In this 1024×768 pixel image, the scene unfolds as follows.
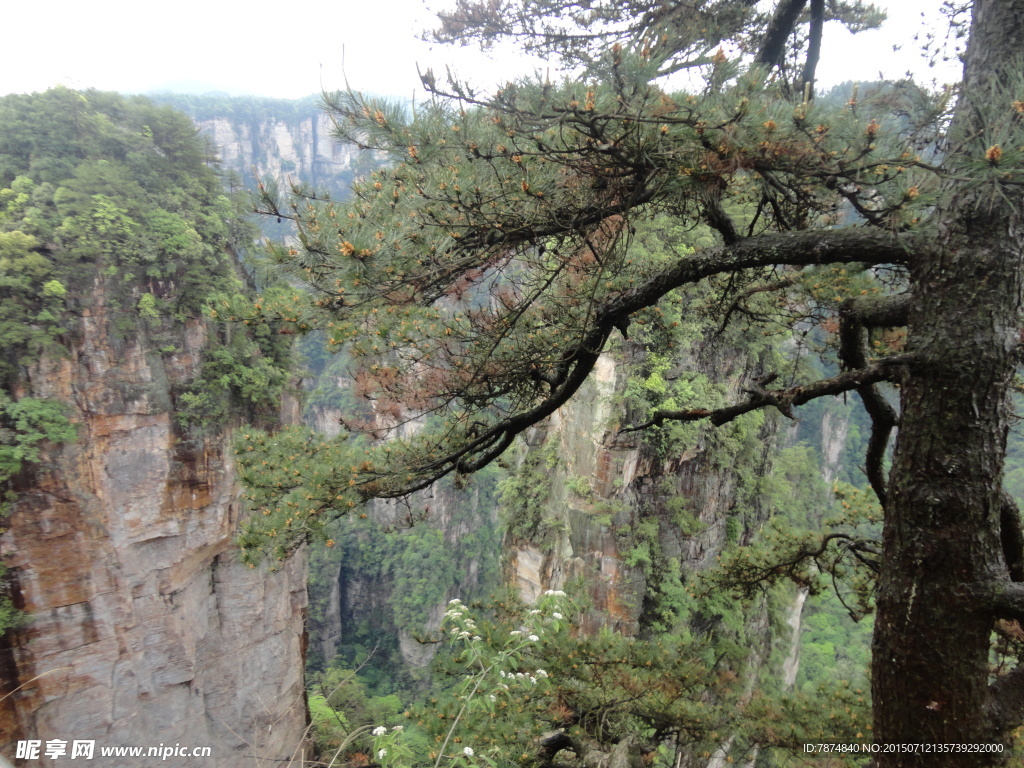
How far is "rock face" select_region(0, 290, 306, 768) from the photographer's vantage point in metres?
8.49

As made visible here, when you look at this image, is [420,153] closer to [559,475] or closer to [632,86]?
[632,86]

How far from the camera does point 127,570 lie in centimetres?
937

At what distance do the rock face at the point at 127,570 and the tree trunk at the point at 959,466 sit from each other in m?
9.11

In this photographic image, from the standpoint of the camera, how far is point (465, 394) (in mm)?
2727

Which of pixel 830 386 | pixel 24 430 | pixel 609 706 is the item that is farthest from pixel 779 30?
pixel 24 430

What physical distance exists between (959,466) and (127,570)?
38.5 ft

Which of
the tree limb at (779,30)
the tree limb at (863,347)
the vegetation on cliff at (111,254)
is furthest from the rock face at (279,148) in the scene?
the tree limb at (863,347)

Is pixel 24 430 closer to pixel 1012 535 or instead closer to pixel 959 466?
pixel 959 466

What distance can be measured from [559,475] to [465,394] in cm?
548

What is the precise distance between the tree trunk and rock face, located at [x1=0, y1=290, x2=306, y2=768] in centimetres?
911

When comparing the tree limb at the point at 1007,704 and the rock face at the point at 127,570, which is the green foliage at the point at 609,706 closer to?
the tree limb at the point at 1007,704

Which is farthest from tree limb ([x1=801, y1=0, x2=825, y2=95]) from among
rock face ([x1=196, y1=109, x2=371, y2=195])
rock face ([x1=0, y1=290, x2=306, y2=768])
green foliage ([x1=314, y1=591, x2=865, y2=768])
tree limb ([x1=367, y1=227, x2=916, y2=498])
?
rock face ([x1=196, y1=109, x2=371, y2=195])

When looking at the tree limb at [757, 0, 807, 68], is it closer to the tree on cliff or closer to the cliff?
the tree on cliff

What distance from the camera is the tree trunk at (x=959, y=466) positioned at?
159 cm
